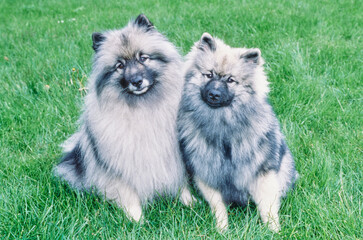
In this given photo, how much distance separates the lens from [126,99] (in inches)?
98.3

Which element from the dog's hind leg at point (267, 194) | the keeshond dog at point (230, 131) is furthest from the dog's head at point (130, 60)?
the dog's hind leg at point (267, 194)

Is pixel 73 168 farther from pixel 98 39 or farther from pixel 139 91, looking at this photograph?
pixel 98 39

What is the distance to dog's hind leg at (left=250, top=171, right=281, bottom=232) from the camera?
2.36 meters

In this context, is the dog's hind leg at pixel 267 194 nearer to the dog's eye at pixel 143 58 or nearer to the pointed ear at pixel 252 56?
the pointed ear at pixel 252 56

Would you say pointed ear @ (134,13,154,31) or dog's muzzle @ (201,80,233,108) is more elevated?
pointed ear @ (134,13,154,31)

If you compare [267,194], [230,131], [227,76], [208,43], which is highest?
[208,43]

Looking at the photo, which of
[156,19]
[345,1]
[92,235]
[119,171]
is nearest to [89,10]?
[156,19]

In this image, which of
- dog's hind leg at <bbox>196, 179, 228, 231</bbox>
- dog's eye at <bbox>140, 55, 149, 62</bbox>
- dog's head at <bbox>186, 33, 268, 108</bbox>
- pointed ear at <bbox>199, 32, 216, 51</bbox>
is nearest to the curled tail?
dog's eye at <bbox>140, 55, 149, 62</bbox>

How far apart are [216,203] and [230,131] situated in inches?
20.7

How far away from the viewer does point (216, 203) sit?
241 centimetres

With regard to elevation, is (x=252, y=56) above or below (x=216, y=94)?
above

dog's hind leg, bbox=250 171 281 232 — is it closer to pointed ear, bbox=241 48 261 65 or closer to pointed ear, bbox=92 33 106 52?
pointed ear, bbox=241 48 261 65

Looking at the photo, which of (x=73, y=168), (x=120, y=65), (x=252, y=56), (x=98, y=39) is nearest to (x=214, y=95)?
(x=252, y=56)

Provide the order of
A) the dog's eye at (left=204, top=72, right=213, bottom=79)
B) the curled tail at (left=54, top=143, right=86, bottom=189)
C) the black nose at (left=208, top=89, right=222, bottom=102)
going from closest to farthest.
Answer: the black nose at (left=208, top=89, right=222, bottom=102) < the dog's eye at (left=204, top=72, right=213, bottom=79) < the curled tail at (left=54, top=143, right=86, bottom=189)
